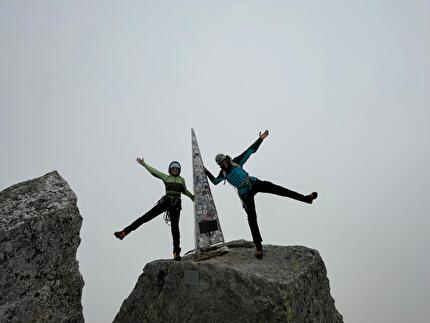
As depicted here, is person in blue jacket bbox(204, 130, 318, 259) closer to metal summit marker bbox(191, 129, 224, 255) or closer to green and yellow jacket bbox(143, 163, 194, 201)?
metal summit marker bbox(191, 129, 224, 255)

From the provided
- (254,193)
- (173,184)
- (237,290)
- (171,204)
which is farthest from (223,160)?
(237,290)

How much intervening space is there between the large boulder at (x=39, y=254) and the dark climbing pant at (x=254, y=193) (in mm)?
3853

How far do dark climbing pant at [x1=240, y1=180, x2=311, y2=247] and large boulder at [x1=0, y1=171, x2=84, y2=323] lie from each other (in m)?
3.85

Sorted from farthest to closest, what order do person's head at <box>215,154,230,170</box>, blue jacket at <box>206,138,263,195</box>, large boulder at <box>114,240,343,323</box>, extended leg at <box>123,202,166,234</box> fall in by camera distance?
1. extended leg at <box>123,202,166,234</box>
2. person's head at <box>215,154,230,170</box>
3. blue jacket at <box>206,138,263,195</box>
4. large boulder at <box>114,240,343,323</box>

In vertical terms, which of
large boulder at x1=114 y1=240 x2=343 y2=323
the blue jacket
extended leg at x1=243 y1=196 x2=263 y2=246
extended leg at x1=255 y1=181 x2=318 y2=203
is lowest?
large boulder at x1=114 y1=240 x2=343 y2=323

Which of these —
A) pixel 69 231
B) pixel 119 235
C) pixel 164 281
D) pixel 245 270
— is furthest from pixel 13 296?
pixel 245 270

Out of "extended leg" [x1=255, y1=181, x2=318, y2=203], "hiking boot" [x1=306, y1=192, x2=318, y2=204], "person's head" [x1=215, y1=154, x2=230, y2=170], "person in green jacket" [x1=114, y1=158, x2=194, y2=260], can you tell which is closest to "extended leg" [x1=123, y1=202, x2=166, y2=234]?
"person in green jacket" [x1=114, y1=158, x2=194, y2=260]

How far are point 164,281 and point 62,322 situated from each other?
219cm

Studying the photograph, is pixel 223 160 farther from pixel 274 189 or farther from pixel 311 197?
pixel 311 197

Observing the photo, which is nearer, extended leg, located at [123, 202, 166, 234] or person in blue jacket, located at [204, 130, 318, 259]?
person in blue jacket, located at [204, 130, 318, 259]

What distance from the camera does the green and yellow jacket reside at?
838cm

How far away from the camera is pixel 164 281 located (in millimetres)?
7277

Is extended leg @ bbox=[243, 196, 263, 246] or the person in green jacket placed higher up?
the person in green jacket

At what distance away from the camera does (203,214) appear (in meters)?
8.08
